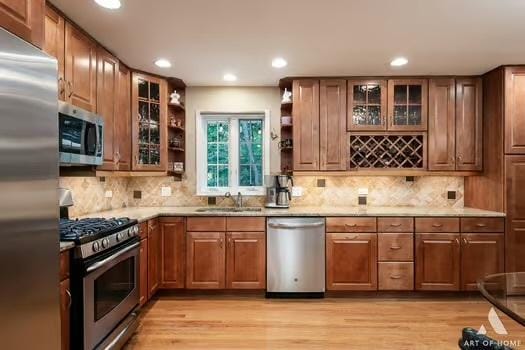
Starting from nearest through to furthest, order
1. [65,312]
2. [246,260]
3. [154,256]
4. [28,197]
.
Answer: [28,197], [65,312], [154,256], [246,260]

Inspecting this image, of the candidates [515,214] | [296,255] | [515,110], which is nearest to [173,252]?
[296,255]

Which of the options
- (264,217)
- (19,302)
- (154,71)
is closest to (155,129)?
(154,71)

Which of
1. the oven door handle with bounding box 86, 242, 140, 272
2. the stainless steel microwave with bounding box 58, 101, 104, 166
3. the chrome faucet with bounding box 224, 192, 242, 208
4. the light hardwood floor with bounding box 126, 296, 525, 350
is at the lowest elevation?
the light hardwood floor with bounding box 126, 296, 525, 350

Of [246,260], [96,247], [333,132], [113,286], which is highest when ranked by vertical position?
[333,132]

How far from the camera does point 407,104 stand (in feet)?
12.5

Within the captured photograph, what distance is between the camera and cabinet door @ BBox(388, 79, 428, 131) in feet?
12.4

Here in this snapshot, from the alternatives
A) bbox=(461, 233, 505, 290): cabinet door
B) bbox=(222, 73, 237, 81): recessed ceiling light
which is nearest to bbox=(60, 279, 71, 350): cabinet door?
bbox=(222, 73, 237, 81): recessed ceiling light

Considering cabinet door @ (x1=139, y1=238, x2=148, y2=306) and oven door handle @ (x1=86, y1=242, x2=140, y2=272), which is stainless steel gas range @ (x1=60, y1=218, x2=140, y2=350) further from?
cabinet door @ (x1=139, y1=238, x2=148, y2=306)

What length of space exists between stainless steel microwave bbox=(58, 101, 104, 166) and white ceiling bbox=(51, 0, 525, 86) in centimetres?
72

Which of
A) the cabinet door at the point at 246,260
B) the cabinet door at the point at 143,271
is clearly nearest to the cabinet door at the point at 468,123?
the cabinet door at the point at 246,260

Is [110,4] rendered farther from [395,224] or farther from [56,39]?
[395,224]

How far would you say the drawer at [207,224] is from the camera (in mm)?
3545

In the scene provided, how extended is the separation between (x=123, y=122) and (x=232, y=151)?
1331 mm

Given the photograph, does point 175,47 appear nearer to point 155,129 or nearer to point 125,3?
point 125,3
